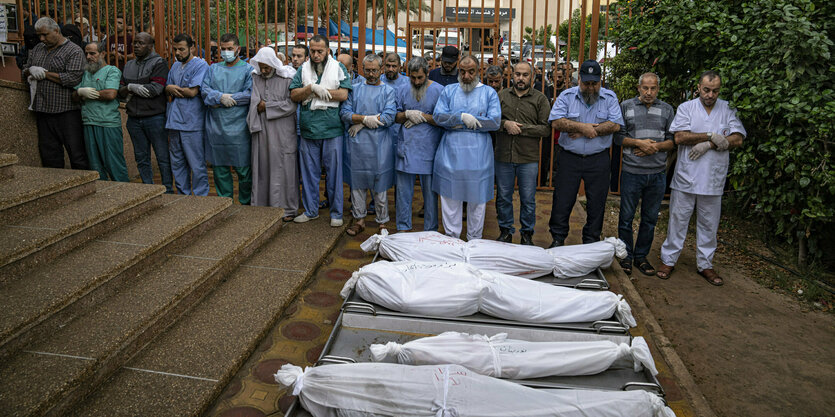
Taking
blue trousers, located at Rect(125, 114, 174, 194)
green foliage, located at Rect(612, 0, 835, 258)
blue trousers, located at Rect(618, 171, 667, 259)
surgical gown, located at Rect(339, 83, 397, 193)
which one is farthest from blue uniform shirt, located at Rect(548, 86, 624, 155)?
blue trousers, located at Rect(125, 114, 174, 194)

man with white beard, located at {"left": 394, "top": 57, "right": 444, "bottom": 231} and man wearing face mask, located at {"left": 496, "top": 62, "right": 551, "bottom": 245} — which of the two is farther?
man with white beard, located at {"left": 394, "top": 57, "right": 444, "bottom": 231}

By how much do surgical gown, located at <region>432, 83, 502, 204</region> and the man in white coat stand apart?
1565mm

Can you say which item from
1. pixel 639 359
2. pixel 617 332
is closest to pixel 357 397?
pixel 639 359

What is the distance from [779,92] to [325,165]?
4102 millimetres

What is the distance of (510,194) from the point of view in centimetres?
546

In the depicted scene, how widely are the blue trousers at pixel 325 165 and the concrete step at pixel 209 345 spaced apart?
0.85 metres

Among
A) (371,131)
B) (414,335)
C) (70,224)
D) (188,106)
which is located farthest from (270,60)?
(414,335)

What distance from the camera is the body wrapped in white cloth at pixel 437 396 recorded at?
2.59m

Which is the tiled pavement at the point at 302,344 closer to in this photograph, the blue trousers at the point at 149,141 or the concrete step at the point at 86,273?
the concrete step at the point at 86,273

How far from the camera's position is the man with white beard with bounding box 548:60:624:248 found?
503cm

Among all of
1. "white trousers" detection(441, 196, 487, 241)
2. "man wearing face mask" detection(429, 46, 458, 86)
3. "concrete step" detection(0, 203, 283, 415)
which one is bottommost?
"concrete step" detection(0, 203, 283, 415)

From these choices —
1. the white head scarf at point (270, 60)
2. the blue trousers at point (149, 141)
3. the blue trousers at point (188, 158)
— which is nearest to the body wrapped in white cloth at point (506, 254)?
the white head scarf at point (270, 60)

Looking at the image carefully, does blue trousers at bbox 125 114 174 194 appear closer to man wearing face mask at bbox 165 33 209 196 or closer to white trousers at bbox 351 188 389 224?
man wearing face mask at bbox 165 33 209 196

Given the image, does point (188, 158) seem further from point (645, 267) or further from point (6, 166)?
point (645, 267)
